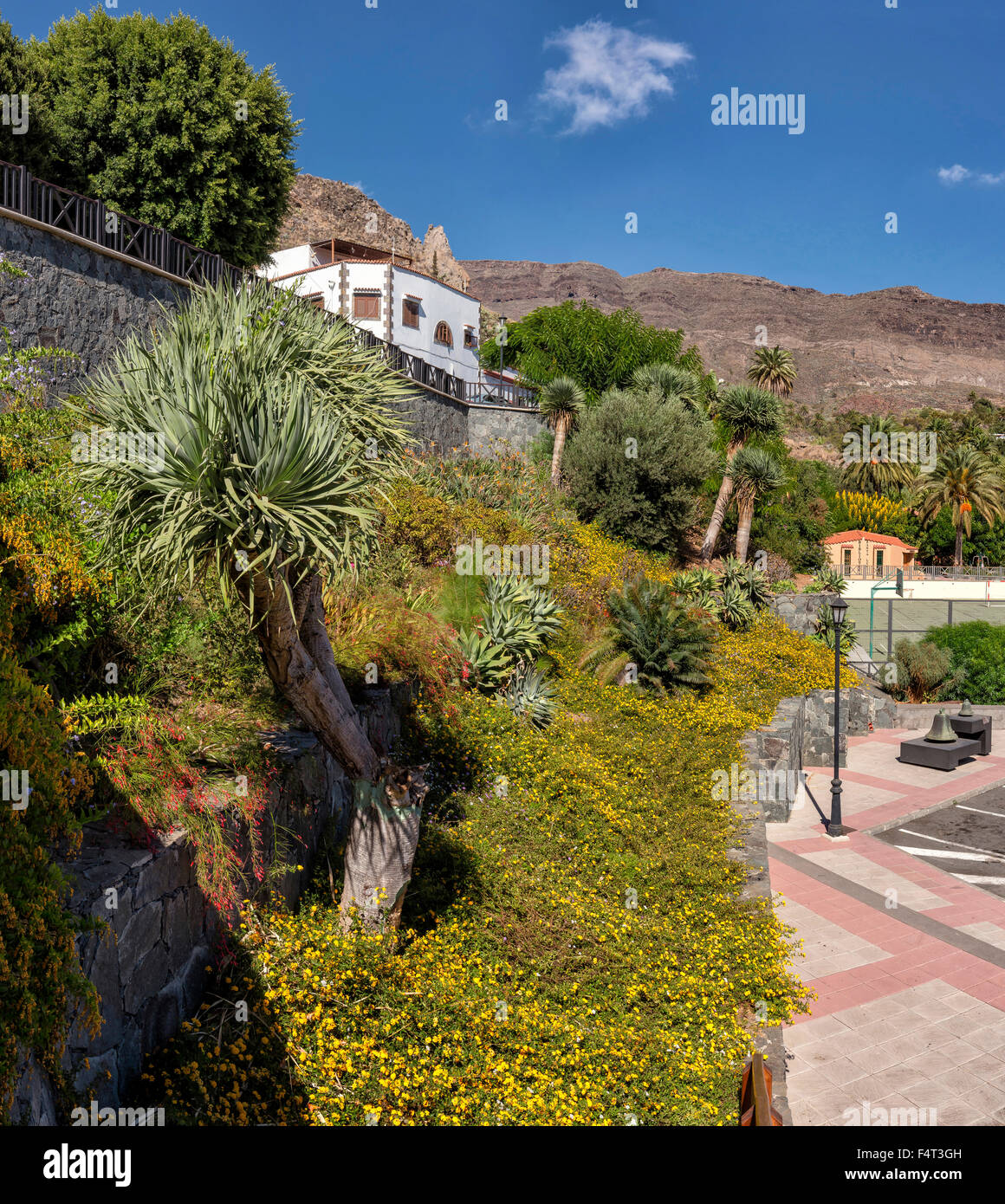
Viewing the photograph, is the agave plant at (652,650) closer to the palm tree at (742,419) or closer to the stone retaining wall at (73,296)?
the stone retaining wall at (73,296)

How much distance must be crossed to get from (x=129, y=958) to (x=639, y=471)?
66.3ft

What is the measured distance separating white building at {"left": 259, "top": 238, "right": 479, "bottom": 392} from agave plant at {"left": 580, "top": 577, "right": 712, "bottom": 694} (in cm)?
1612

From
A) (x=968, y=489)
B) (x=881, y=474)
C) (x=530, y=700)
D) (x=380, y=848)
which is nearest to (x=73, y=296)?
(x=530, y=700)

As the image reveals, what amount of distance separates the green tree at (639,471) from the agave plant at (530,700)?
1218 centimetres

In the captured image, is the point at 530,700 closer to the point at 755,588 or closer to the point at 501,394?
the point at 755,588

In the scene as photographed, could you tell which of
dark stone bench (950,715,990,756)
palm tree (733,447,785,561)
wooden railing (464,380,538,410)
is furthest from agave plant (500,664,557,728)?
palm tree (733,447,785,561)

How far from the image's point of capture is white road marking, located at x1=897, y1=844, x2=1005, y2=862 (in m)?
11.3

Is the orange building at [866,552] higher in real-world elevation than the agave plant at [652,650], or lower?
higher

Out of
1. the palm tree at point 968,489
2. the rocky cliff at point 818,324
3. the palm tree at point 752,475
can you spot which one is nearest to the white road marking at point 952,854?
the palm tree at point 752,475

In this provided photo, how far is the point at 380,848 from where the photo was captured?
5523 millimetres

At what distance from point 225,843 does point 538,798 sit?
442 centimetres

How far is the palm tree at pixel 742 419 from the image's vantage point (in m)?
25.1

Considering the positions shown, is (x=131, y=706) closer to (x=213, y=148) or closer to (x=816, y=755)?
(x=816, y=755)
